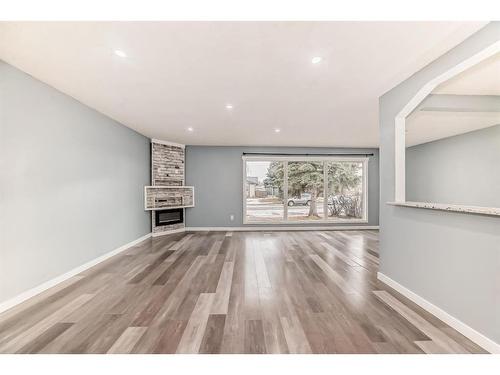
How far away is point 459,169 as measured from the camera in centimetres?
472

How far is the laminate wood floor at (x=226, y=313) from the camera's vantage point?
1.67m

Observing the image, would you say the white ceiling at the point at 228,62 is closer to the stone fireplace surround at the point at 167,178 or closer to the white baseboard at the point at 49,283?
the stone fireplace surround at the point at 167,178

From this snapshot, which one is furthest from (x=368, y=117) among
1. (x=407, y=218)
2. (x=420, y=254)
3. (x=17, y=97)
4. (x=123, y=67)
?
(x=17, y=97)

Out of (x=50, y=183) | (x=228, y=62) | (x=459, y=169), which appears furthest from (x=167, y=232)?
(x=459, y=169)

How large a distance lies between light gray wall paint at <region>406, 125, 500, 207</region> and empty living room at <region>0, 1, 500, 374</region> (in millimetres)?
49

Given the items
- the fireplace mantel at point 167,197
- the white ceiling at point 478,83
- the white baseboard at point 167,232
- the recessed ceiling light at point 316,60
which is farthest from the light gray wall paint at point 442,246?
the white baseboard at point 167,232

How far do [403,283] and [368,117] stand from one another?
8.68 ft

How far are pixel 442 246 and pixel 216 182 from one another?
5.25 m

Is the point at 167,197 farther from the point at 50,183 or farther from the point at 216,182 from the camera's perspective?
the point at 50,183

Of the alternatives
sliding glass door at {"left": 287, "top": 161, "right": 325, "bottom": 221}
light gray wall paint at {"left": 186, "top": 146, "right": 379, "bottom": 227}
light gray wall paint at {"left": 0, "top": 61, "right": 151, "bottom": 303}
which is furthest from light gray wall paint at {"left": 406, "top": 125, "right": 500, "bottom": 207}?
light gray wall paint at {"left": 0, "top": 61, "right": 151, "bottom": 303}

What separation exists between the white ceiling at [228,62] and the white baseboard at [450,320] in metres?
2.30

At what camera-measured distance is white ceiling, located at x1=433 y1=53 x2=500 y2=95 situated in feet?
7.39

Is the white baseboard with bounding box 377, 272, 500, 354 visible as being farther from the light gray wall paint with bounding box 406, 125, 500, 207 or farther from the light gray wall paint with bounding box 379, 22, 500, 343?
the light gray wall paint with bounding box 406, 125, 500, 207

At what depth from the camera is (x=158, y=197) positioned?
5.65 metres
